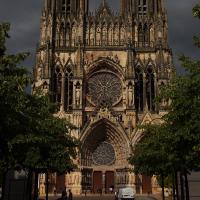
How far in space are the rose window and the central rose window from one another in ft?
15.9

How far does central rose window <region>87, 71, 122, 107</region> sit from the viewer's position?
48.7 m

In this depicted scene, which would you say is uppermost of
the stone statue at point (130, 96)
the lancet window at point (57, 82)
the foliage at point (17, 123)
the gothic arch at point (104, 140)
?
the lancet window at point (57, 82)

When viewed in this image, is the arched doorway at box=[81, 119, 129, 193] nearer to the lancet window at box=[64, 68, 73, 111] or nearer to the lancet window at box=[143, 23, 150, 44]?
the lancet window at box=[64, 68, 73, 111]

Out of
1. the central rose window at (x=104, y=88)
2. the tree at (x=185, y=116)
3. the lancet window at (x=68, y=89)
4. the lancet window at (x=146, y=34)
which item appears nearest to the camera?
the tree at (x=185, y=116)

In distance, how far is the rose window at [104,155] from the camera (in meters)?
47.2

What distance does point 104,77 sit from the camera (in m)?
49.3

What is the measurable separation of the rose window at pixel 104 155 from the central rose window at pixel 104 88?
484 cm

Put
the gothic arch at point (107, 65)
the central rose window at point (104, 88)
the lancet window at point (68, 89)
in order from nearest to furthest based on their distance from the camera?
the lancet window at point (68, 89) → the central rose window at point (104, 88) → the gothic arch at point (107, 65)

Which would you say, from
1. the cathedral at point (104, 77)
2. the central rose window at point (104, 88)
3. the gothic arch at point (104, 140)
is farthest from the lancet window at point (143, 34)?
the gothic arch at point (104, 140)

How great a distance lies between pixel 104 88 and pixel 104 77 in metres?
1.35

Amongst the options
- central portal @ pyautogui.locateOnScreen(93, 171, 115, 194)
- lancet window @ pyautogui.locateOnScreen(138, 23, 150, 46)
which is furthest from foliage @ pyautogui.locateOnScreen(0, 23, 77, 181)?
lancet window @ pyautogui.locateOnScreen(138, 23, 150, 46)

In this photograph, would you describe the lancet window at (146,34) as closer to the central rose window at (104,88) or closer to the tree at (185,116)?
the central rose window at (104,88)

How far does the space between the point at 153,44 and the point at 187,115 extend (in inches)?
1356

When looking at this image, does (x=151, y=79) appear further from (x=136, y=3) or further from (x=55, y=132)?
(x=55, y=132)
